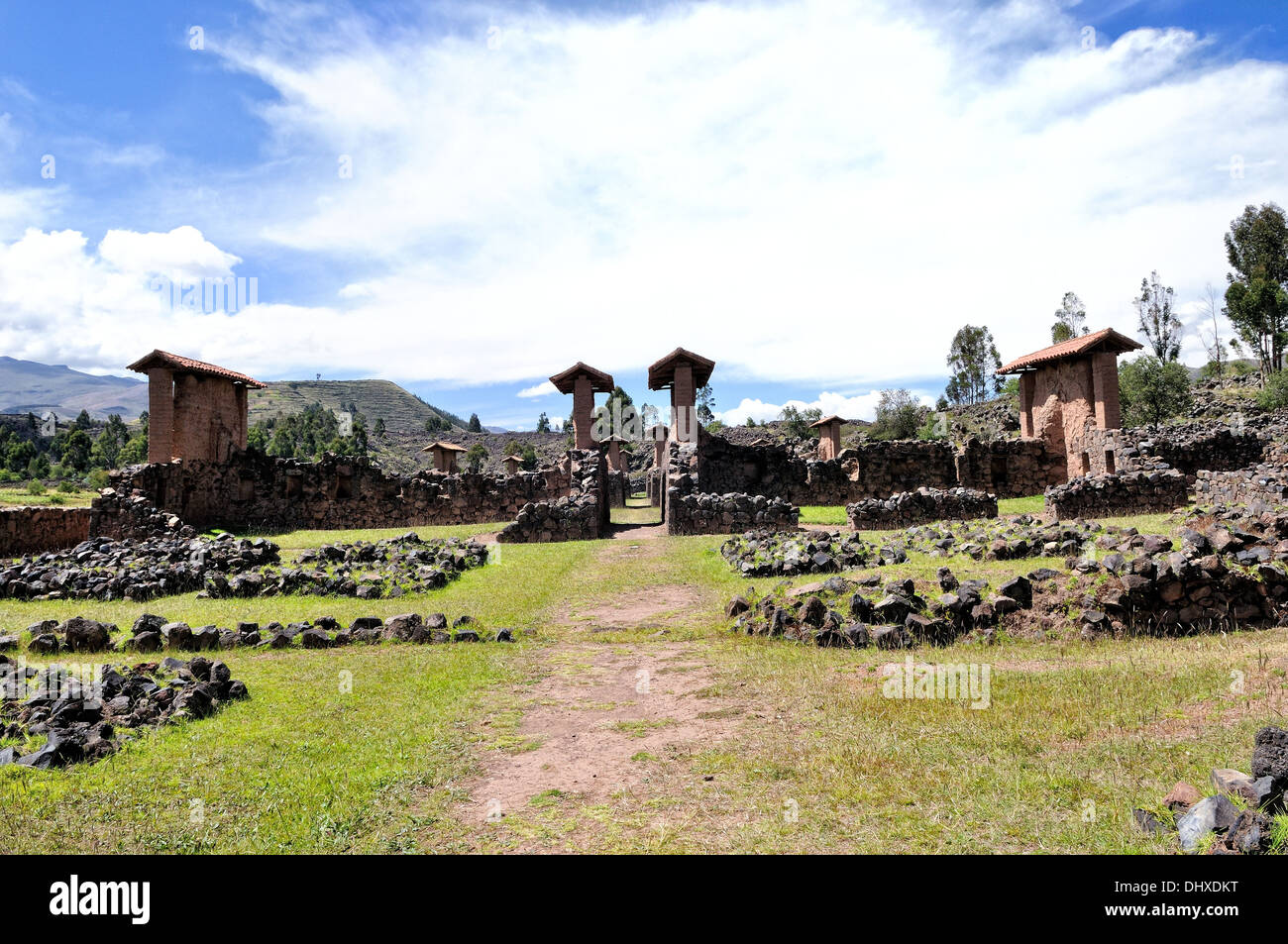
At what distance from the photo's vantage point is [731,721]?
21.5 ft

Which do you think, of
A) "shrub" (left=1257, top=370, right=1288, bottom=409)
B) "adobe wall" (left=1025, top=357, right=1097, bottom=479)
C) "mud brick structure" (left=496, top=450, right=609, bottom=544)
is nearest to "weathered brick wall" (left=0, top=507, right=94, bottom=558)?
"mud brick structure" (left=496, top=450, right=609, bottom=544)

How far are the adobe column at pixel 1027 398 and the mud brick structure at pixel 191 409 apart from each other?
116 ft

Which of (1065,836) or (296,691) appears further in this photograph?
(296,691)

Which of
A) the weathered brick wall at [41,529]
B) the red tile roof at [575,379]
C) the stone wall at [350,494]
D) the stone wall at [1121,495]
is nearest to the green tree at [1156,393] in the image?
the stone wall at [1121,495]

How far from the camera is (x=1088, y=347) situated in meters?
28.5

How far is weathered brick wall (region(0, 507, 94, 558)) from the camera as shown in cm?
2362

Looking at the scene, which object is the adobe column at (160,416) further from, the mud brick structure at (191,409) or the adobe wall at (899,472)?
the adobe wall at (899,472)

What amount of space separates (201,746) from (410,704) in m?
1.85

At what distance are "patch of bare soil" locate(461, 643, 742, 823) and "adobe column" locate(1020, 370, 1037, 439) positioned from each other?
29400 millimetres

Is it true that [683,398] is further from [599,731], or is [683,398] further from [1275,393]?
[1275,393]

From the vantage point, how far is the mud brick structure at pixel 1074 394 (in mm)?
28422
